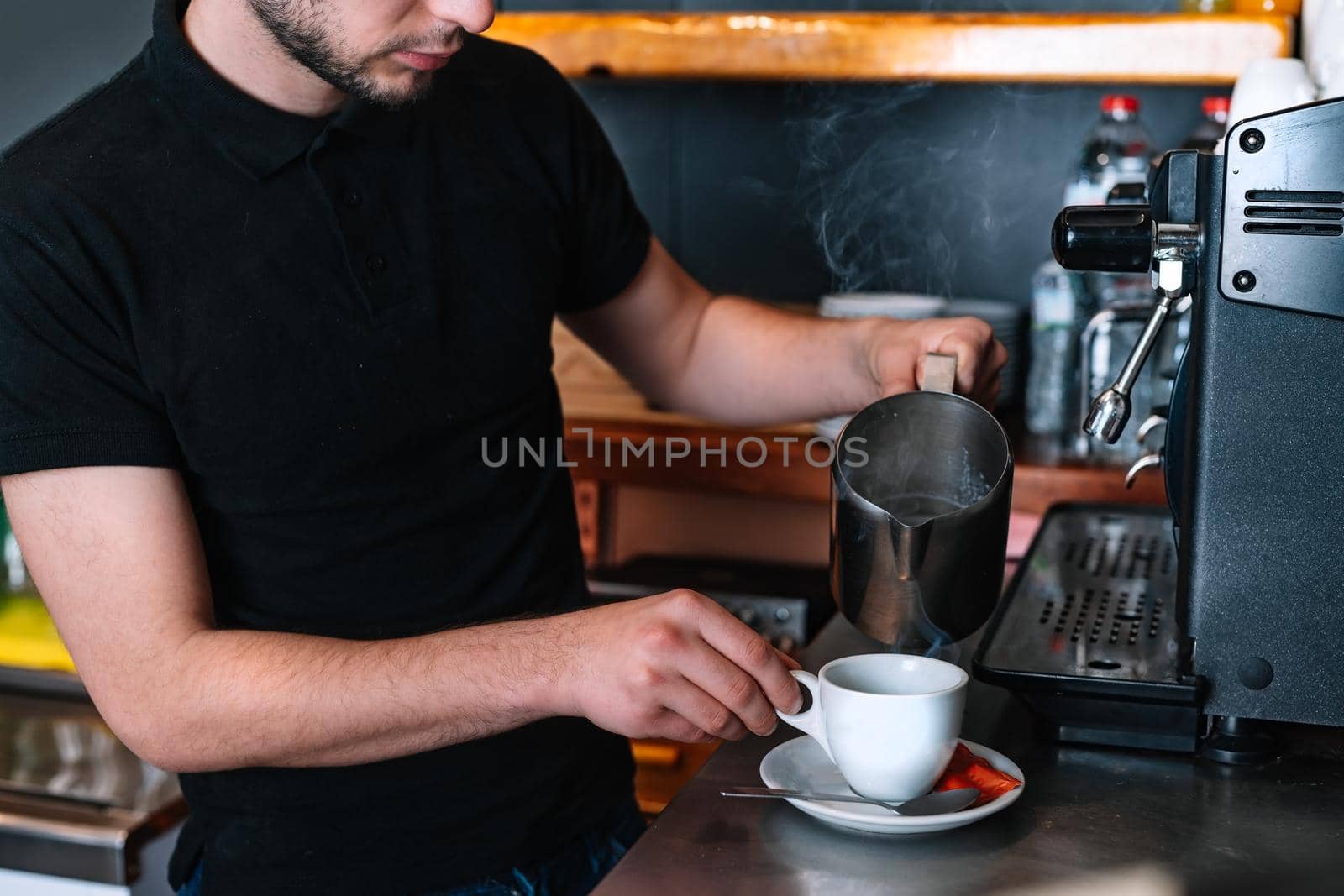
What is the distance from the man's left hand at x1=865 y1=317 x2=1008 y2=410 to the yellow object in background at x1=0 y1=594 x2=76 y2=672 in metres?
1.36

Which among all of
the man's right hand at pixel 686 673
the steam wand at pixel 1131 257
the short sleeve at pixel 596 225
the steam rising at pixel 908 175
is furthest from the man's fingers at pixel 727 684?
the steam rising at pixel 908 175

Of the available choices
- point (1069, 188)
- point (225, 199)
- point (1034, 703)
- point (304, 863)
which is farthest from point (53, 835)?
point (1069, 188)

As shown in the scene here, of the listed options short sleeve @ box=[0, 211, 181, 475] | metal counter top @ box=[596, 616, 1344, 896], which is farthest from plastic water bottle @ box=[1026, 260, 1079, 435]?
short sleeve @ box=[0, 211, 181, 475]

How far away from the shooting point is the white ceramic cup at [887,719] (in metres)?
0.80

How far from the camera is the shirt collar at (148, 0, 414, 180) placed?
3.72 feet

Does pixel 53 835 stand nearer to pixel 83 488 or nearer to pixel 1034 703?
pixel 83 488

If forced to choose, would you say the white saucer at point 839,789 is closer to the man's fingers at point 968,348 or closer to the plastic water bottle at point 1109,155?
the man's fingers at point 968,348

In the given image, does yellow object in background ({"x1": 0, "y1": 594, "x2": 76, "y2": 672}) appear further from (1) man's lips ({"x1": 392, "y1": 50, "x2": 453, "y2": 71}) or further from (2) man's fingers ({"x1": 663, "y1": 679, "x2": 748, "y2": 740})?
(2) man's fingers ({"x1": 663, "y1": 679, "x2": 748, "y2": 740})

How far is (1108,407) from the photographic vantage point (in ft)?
2.95

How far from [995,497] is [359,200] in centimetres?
62

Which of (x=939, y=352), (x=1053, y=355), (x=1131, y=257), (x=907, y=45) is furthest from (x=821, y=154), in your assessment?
(x=1131, y=257)

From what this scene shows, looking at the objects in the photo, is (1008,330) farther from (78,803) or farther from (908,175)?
(78,803)

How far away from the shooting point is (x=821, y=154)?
A: 2.34 m

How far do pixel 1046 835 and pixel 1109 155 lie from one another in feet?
5.14
